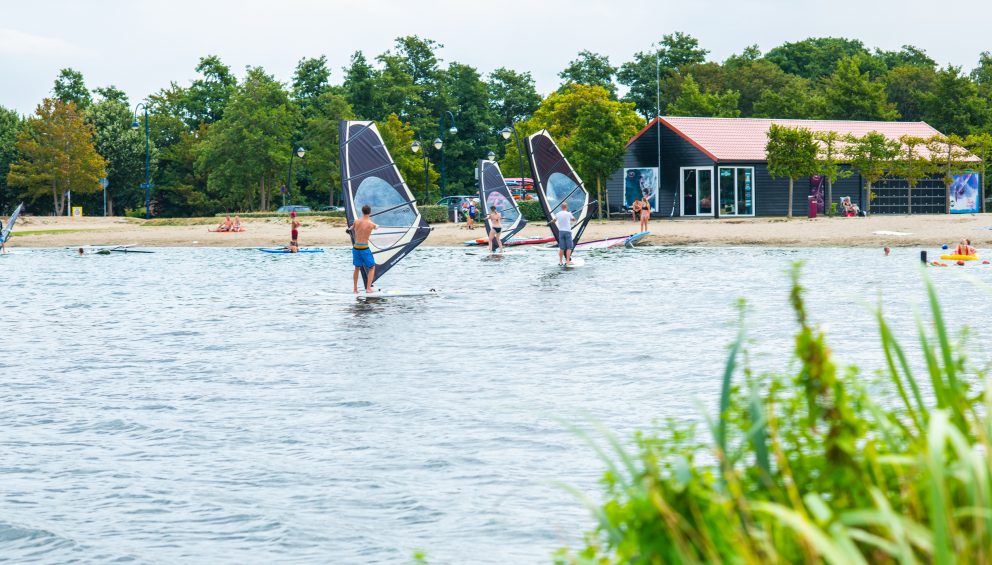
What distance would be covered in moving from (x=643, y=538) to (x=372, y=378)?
11.0 m

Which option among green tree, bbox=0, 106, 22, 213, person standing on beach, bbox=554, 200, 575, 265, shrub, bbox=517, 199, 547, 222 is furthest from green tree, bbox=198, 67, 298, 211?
person standing on beach, bbox=554, 200, 575, 265

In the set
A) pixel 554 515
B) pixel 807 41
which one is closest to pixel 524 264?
pixel 554 515

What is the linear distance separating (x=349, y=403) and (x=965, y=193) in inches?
2038

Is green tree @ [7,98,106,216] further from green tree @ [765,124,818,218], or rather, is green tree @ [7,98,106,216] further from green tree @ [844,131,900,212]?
green tree @ [844,131,900,212]

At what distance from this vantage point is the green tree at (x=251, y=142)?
236 feet

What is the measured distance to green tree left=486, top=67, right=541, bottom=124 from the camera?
294ft

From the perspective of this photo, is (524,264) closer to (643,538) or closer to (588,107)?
(588,107)

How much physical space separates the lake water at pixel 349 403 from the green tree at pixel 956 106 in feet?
146

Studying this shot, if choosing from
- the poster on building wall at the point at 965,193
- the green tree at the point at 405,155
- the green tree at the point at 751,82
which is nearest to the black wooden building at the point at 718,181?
the poster on building wall at the point at 965,193

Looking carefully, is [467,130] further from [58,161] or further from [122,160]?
[58,161]

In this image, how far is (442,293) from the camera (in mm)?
26141

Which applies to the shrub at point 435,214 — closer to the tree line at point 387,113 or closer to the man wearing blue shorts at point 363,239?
the tree line at point 387,113

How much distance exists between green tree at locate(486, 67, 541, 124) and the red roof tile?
3239cm

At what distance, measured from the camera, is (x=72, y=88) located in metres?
98.7
